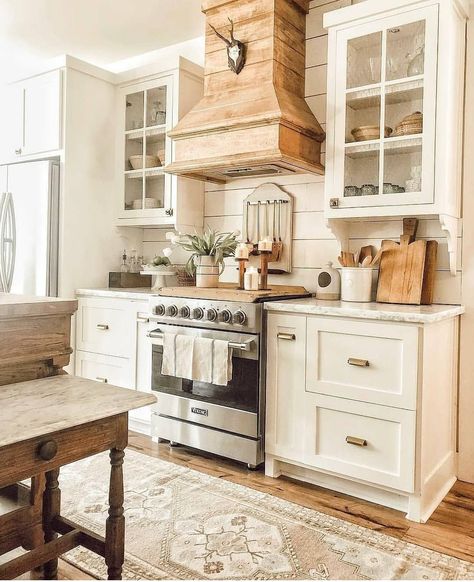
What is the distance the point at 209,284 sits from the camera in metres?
3.21

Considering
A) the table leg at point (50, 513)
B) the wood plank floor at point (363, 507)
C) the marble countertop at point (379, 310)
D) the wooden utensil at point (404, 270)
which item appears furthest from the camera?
the wooden utensil at point (404, 270)

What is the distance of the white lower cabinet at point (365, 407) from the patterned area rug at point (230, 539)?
283 mm

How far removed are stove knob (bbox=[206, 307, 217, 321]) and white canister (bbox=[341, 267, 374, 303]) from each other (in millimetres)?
751

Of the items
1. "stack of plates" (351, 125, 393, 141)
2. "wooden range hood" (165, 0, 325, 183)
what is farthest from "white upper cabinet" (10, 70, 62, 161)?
"stack of plates" (351, 125, 393, 141)

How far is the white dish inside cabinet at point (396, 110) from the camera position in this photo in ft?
8.47

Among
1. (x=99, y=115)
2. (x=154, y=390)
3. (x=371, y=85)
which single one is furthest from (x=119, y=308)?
(x=371, y=85)

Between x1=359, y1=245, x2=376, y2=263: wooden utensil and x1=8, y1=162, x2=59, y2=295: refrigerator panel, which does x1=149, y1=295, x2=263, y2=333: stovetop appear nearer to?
x1=359, y1=245, x2=376, y2=263: wooden utensil

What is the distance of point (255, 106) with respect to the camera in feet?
9.75

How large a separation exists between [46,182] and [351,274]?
2.27m

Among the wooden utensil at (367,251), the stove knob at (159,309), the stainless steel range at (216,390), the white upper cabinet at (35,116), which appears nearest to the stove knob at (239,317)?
the stainless steel range at (216,390)

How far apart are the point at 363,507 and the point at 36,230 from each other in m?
2.85

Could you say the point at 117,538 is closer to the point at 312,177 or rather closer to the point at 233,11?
the point at 312,177

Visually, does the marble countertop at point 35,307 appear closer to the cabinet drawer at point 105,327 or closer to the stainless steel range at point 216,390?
the stainless steel range at point 216,390

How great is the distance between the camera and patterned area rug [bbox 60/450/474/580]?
1.90 m
